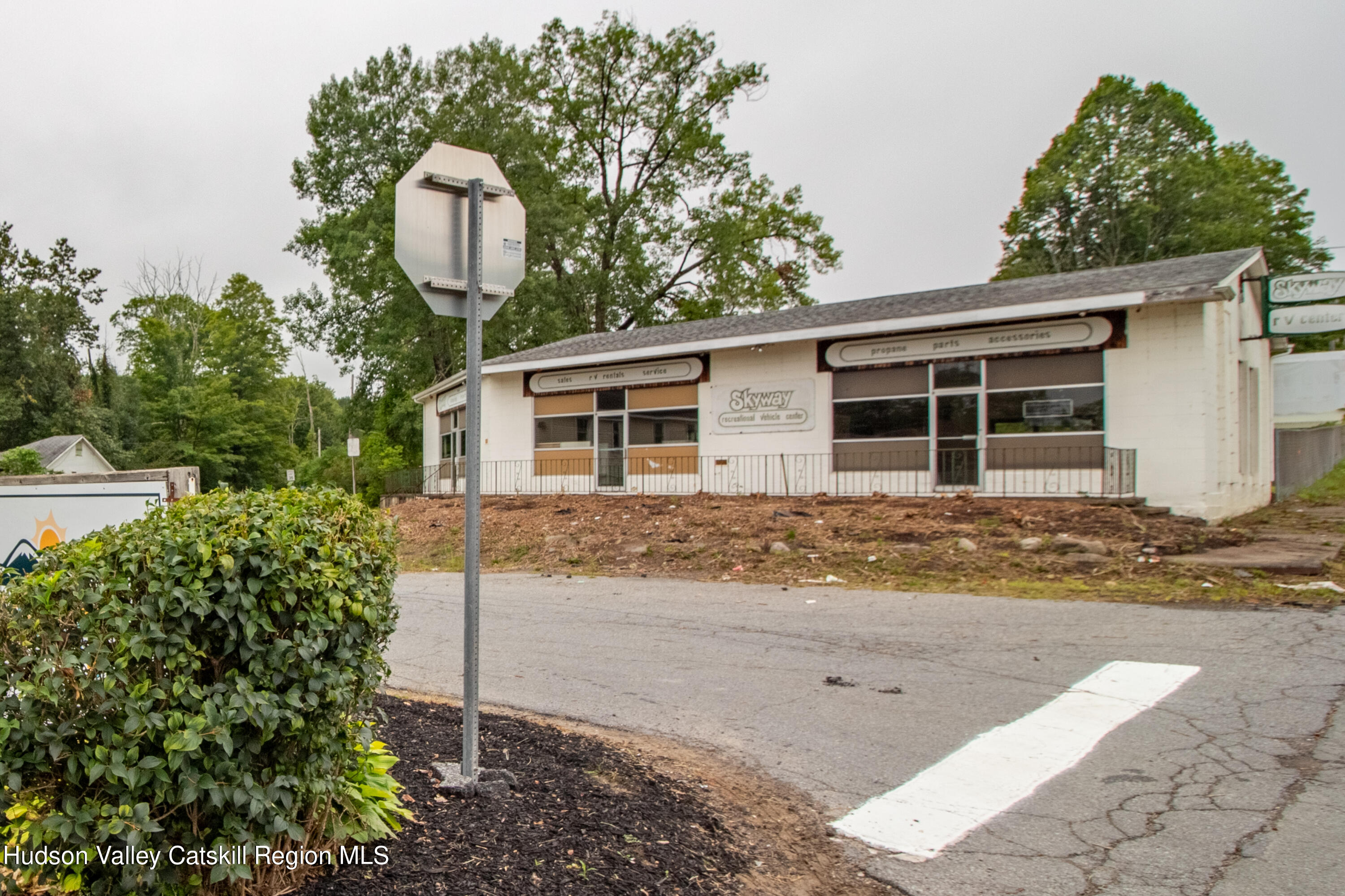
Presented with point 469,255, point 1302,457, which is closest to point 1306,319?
point 1302,457

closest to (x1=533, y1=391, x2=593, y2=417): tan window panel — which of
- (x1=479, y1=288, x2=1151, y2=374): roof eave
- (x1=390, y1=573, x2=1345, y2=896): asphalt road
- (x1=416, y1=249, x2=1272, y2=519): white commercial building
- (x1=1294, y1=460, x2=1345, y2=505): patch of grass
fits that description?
(x1=416, y1=249, x2=1272, y2=519): white commercial building

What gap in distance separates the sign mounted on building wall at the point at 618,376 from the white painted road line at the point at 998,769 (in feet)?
50.2

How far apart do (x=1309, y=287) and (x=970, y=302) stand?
6054 mm

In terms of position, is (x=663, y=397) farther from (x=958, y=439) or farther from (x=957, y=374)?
(x=958, y=439)

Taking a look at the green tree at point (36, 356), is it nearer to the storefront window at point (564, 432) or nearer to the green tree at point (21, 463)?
the green tree at point (21, 463)

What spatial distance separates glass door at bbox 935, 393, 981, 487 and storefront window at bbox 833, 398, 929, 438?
1.04ft

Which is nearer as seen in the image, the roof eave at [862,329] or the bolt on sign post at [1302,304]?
the roof eave at [862,329]

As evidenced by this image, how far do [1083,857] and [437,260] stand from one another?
3.78 metres

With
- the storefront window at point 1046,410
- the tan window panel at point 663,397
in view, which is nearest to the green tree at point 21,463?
the tan window panel at point 663,397

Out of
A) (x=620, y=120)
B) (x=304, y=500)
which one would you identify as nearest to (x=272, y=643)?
(x=304, y=500)

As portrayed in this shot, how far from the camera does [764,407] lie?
19.6m

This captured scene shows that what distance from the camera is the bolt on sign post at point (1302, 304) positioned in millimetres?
15844

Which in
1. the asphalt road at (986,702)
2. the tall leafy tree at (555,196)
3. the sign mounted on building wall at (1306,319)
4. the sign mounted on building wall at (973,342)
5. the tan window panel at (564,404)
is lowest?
the asphalt road at (986,702)

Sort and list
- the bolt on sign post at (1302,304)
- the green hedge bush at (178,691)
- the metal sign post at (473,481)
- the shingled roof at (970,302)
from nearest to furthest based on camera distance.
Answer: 1. the green hedge bush at (178,691)
2. the metal sign post at (473,481)
3. the shingled roof at (970,302)
4. the bolt on sign post at (1302,304)
